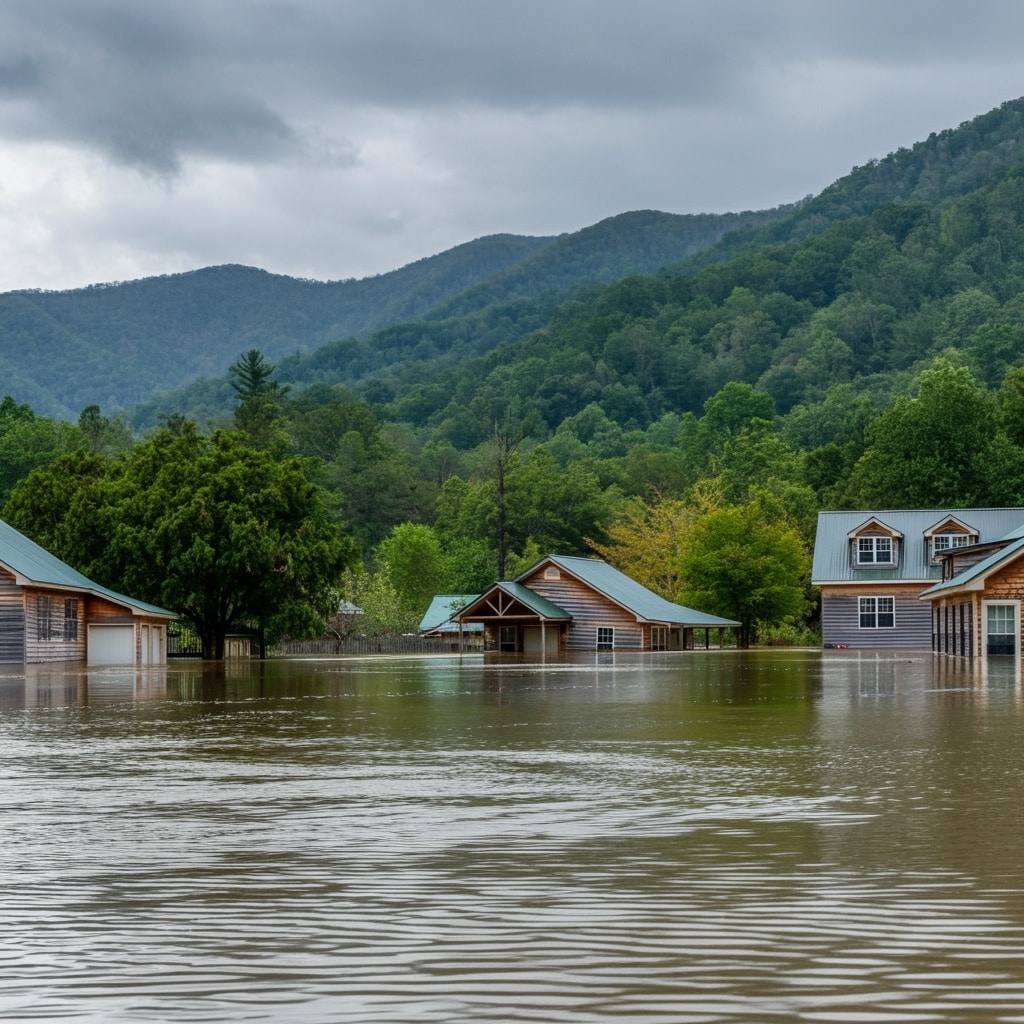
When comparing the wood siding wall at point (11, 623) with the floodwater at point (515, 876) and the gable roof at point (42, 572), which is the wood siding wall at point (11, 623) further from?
the floodwater at point (515, 876)

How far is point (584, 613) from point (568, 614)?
0.92m

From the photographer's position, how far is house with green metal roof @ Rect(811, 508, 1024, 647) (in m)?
72.9

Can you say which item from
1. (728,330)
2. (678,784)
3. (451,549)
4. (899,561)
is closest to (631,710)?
(678,784)

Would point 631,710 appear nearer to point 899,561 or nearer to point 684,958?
point 684,958

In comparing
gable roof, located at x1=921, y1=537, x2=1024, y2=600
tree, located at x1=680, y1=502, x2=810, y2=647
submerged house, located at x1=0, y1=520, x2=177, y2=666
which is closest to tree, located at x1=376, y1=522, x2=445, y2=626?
tree, located at x1=680, y1=502, x2=810, y2=647

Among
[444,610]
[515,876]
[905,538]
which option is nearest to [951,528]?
[905,538]

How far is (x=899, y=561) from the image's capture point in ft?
242

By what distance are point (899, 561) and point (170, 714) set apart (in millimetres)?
55905

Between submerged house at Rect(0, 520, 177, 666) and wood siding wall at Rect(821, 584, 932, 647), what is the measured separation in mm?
32087

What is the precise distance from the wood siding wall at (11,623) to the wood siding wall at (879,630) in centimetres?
3904

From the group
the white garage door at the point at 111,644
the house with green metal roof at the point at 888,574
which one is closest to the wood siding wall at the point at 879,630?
the house with green metal roof at the point at 888,574

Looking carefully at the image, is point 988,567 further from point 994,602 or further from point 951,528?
point 951,528

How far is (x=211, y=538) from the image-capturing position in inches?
2333

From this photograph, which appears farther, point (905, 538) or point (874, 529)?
point (905, 538)
